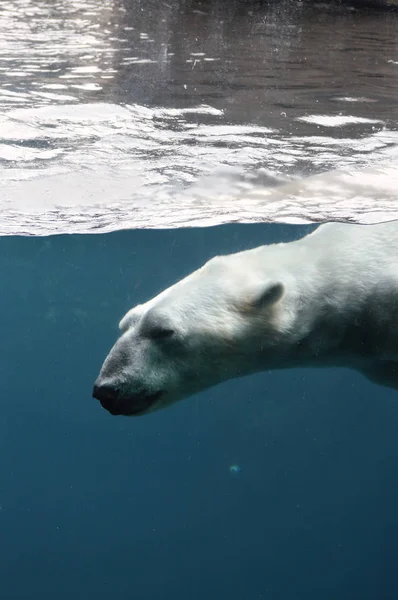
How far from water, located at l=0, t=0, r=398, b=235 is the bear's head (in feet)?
2.64

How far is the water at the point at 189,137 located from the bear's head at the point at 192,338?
80 cm

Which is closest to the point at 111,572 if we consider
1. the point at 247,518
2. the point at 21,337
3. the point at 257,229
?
the point at 247,518

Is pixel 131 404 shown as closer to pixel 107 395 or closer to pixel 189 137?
pixel 107 395

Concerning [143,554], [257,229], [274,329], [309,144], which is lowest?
[143,554]

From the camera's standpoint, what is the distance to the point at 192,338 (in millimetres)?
2195

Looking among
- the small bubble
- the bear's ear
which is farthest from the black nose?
the small bubble

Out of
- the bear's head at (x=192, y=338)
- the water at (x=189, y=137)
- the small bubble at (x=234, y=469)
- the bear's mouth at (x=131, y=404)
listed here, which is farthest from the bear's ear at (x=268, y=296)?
the small bubble at (x=234, y=469)

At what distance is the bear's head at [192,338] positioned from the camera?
2.11 metres

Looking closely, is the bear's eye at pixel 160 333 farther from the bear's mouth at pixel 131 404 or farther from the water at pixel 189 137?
the water at pixel 189 137

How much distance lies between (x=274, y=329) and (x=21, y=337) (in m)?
16.3

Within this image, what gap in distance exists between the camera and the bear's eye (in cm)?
215

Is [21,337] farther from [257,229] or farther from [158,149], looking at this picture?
[158,149]

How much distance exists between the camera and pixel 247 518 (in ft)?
42.8

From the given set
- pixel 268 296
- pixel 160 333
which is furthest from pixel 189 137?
pixel 160 333
